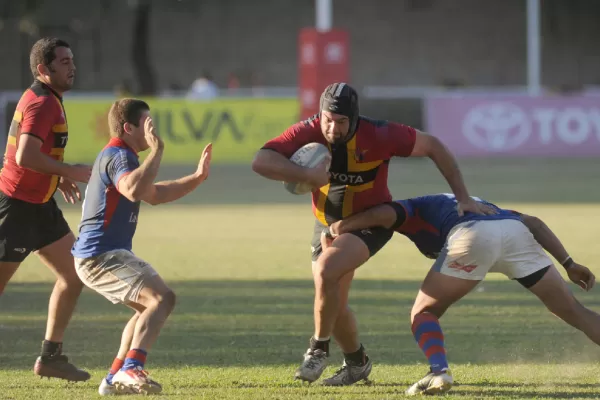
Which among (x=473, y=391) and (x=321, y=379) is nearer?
(x=473, y=391)

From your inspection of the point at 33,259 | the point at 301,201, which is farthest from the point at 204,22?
the point at 33,259

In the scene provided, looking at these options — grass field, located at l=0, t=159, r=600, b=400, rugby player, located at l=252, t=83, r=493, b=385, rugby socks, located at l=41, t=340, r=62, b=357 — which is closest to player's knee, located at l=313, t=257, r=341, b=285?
rugby player, located at l=252, t=83, r=493, b=385

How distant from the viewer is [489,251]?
6590mm

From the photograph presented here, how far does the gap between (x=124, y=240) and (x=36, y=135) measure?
962 mm

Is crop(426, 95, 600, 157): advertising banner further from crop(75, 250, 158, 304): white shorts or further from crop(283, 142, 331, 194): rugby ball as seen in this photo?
crop(75, 250, 158, 304): white shorts

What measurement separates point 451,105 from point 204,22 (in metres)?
18.7

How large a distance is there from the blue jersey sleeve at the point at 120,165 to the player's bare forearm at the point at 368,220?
1318mm

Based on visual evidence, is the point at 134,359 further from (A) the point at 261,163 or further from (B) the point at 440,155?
A: (B) the point at 440,155

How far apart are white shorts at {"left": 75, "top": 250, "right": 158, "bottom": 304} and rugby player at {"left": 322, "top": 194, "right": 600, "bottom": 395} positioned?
1.48 metres

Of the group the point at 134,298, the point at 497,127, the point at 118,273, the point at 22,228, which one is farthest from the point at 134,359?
the point at 497,127

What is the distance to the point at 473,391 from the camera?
6.84 metres

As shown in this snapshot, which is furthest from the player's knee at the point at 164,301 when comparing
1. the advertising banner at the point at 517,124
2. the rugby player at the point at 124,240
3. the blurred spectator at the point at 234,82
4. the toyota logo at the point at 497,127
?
the blurred spectator at the point at 234,82

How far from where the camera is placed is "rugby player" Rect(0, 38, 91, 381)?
725 centimetres

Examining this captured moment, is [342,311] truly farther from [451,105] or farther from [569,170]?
[451,105]
